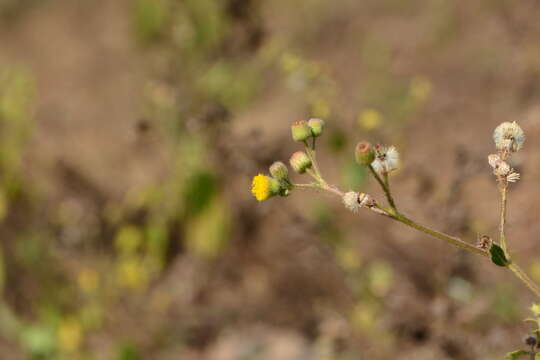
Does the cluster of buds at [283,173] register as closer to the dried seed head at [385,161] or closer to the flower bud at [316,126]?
the flower bud at [316,126]

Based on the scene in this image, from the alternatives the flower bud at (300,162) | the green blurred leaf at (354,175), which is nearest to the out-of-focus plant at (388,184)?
the flower bud at (300,162)

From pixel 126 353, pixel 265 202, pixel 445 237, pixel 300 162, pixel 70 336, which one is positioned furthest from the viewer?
pixel 70 336

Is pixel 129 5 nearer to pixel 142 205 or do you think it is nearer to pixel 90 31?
pixel 90 31

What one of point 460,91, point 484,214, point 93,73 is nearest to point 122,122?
point 93,73

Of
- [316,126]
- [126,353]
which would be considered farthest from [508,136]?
[126,353]

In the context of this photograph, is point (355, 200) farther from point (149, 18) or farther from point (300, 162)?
point (149, 18)

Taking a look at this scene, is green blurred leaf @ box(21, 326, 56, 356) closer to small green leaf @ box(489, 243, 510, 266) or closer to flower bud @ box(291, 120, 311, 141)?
flower bud @ box(291, 120, 311, 141)
